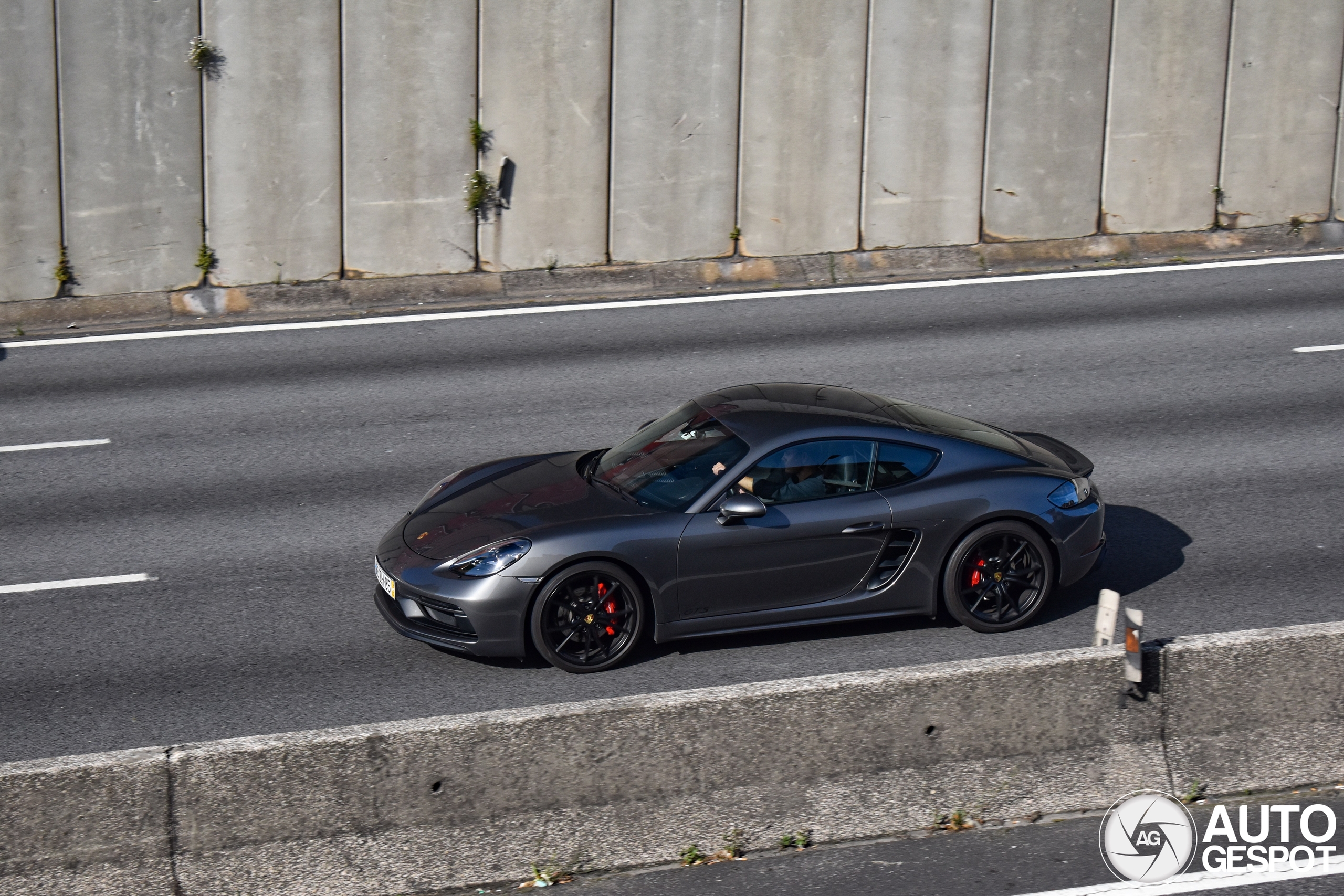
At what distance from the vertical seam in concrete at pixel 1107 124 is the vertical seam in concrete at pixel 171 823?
48.1 feet

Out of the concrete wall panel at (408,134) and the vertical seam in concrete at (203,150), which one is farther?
the concrete wall panel at (408,134)

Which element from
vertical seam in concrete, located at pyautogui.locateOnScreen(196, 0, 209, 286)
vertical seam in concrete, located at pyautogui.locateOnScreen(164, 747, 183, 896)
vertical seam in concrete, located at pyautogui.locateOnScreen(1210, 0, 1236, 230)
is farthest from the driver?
vertical seam in concrete, located at pyautogui.locateOnScreen(1210, 0, 1236, 230)

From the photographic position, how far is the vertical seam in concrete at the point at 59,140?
14828mm

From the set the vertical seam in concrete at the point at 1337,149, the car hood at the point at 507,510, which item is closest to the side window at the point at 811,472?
the car hood at the point at 507,510

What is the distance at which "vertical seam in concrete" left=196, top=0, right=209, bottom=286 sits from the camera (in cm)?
1527

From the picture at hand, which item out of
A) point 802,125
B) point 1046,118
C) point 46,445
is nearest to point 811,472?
point 46,445

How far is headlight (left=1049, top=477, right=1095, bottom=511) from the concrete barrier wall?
8693 mm

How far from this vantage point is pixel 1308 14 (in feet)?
56.9

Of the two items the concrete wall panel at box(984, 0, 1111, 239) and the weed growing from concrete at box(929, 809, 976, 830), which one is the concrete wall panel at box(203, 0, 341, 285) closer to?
the concrete wall panel at box(984, 0, 1111, 239)

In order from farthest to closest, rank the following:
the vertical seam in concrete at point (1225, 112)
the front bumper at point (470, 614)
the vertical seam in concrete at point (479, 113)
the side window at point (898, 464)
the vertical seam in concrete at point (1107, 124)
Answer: the vertical seam in concrete at point (1225, 112) → the vertical seam in concrete at point (1107, 124) → the vertical seam in concrete at point (479, 113) → the side window at point (898, 464) → the front bumper at point (470, 614)

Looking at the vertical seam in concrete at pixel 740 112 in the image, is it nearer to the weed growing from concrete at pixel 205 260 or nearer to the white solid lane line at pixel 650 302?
the white solid lane line at pixel 650 302

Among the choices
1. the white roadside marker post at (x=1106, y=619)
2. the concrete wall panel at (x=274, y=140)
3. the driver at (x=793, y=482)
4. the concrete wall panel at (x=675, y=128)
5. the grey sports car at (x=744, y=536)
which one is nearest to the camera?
the white roadside marker post at (x=1106, y=619)

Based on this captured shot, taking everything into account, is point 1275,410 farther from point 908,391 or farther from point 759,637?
point 759,637
